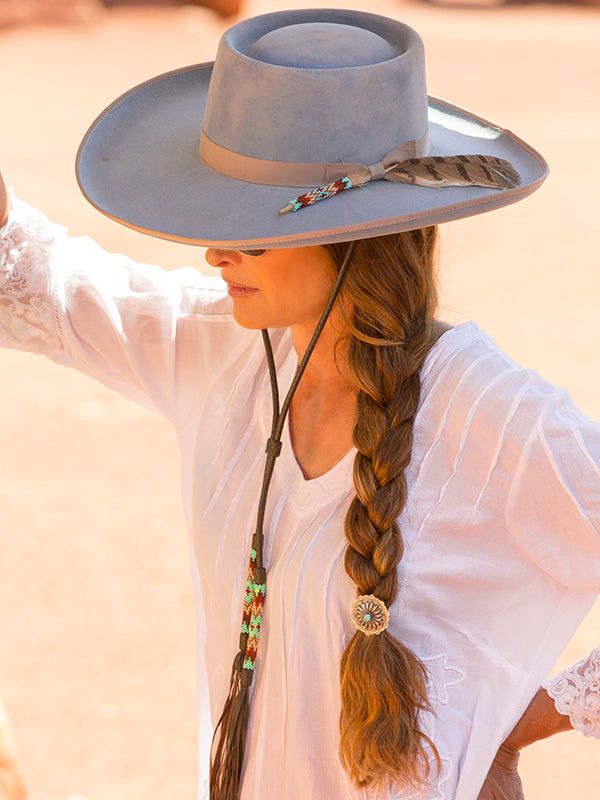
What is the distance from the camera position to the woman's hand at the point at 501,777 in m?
2.05

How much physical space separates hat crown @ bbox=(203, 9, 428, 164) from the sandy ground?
0.68m

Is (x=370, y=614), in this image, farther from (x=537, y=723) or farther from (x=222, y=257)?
(x=222, y=257)

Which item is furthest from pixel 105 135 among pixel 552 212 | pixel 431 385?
pixel 552 212

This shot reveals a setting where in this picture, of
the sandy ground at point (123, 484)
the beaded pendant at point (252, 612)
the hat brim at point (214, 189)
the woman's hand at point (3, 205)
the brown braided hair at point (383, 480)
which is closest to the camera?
the hat brim at point (214, 189)

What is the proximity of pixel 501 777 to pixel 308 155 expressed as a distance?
3.50 feet

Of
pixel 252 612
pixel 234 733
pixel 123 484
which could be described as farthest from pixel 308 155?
pixel 123 484

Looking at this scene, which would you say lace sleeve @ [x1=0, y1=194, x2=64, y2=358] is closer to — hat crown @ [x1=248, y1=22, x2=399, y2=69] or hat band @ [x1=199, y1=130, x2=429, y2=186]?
hat band @ [x1=199, y1=130, x2=429, y2=186]

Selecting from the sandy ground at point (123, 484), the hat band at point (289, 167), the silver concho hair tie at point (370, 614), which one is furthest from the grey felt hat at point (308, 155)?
the sandy ground at point (123, 484)

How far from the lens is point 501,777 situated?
6.77ft

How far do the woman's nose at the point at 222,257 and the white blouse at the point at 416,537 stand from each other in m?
0.34

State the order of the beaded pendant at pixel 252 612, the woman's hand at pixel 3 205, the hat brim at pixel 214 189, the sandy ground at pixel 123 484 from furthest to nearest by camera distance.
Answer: the sandy ground at pixel 123 484
the woman's hand at pixel 3 205
the beaded pendant at pixel 252 612
the hat brim at pixel 214 189

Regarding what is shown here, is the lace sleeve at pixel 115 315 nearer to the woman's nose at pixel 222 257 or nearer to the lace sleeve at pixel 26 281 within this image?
the lace sleeve at pixel 26 281

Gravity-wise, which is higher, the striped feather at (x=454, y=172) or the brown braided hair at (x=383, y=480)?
the striped feather at (x=454, y=172)

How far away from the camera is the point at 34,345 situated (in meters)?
2.33
